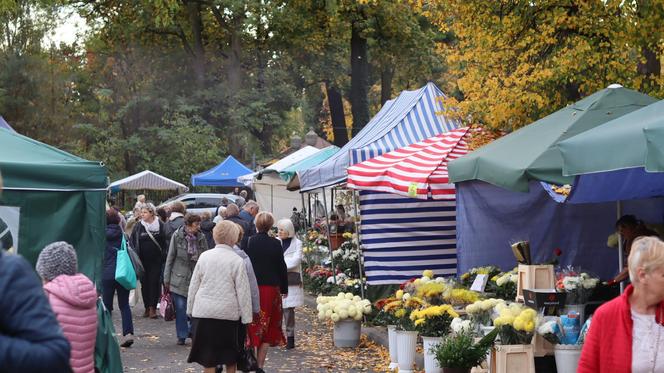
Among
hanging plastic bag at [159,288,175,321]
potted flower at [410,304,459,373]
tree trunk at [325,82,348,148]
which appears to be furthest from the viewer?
tree trunk at [325,82,348,148]

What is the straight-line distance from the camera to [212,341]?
9.93 metres

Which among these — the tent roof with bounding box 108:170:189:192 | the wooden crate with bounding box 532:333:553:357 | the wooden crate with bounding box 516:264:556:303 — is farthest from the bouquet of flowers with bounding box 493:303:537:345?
the tent roof with bounding box 108:170:189:192

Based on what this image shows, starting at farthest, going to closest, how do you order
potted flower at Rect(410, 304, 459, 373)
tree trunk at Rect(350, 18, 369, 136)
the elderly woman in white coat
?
tree trunk at Rect(350, 18, 369, 136), the elderly woman in white coat, potted flower at Rect(410, 304, 459, 373)

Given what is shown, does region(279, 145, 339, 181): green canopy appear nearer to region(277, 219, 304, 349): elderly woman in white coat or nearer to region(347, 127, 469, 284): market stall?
region(347, 127, 469, 284): market stall

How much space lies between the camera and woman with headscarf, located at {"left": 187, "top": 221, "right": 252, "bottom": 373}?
986 centimetres

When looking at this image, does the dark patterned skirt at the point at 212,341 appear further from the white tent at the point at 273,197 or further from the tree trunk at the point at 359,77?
the tree trunk at the point at 359,77

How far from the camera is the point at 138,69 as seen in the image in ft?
161

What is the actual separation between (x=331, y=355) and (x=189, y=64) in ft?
119

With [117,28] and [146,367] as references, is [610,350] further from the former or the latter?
[117,28]

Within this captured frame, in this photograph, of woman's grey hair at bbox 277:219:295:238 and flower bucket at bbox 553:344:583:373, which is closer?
flower bucket at bbox 553:344:583:373

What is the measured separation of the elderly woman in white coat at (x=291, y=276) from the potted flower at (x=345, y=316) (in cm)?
38

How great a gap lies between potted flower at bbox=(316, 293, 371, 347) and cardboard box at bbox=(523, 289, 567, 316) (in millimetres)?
Answer: 4553

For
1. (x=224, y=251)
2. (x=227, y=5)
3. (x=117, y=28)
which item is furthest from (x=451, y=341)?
(x=117, y=28)

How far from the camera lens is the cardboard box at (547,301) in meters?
9.50
